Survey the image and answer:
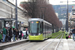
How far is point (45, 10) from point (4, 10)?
42.8 feet

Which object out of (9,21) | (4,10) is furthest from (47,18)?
(9,21)

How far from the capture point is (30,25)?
2744 cm

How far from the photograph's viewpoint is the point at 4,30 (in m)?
20.9

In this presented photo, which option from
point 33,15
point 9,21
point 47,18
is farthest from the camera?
point 47,18

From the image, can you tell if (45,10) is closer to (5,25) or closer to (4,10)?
(4,10)

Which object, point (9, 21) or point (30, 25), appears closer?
point (9, 21)

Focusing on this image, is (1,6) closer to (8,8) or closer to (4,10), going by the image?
(4,10)

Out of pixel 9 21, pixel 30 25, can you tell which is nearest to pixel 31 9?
pixel 30 25

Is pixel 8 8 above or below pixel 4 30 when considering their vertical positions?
above

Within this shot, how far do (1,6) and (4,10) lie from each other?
8.77ft

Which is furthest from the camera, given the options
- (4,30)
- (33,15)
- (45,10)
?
(45,10)

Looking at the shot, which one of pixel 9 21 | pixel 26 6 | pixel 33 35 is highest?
pixel 26 6

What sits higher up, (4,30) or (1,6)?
(1,6)

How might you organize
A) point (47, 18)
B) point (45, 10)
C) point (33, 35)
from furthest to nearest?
point (47, 18) < point (45, 10) < point (33, 35)
